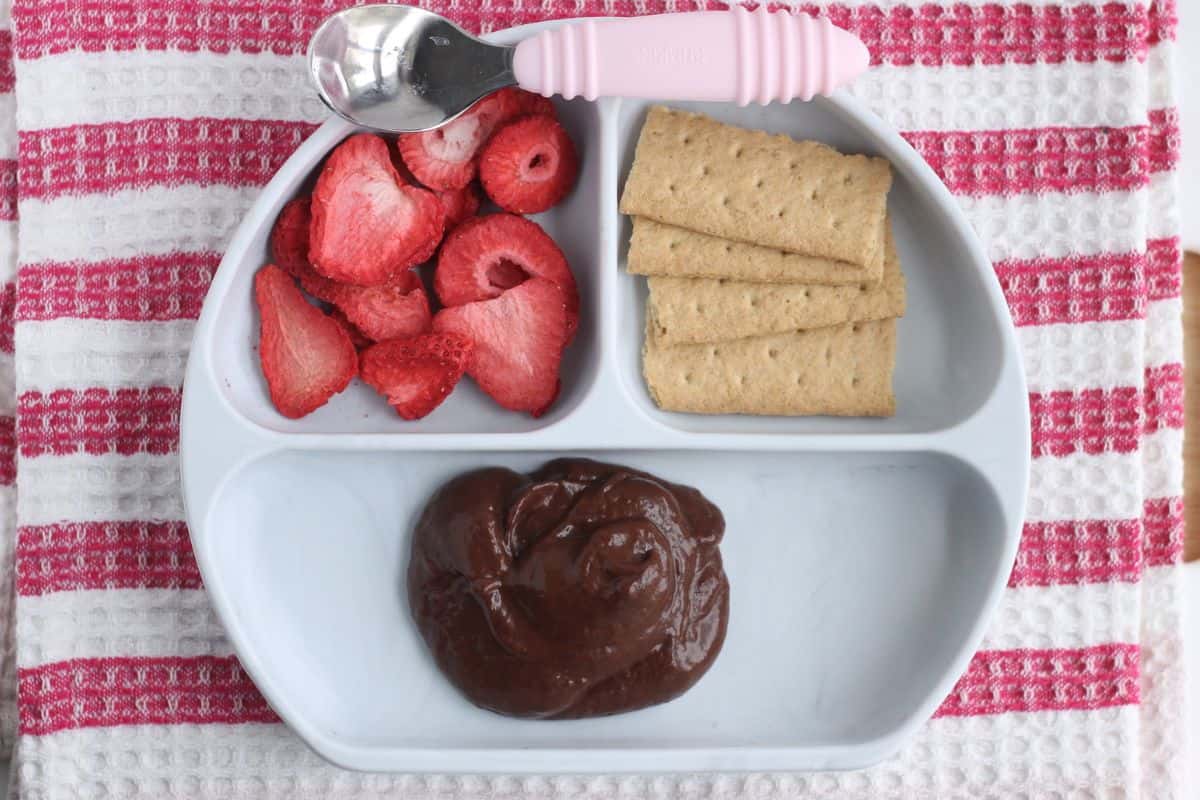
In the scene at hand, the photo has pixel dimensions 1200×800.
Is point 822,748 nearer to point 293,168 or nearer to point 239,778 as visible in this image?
point 239,778

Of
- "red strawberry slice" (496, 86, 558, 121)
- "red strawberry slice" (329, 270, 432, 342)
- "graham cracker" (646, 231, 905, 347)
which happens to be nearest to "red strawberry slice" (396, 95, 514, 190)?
"red strawberry slice" (496, 86, 558, 121)

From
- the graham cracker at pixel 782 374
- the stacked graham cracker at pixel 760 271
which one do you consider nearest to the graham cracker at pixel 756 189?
the stacked graham cracker at pixel 760 271

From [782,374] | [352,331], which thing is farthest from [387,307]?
[782,374]

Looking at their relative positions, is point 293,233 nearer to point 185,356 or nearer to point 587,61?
point 185,356

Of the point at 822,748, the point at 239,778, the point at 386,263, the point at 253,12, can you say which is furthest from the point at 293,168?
the point at 822,748

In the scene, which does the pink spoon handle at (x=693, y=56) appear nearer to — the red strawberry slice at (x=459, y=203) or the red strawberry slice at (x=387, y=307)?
the red strawberry slice at (x=459, y=203)

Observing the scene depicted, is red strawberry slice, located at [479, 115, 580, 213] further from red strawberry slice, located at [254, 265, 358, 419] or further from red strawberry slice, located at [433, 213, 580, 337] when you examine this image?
red strawberry slice, located at [254, 265, 358, 419]
